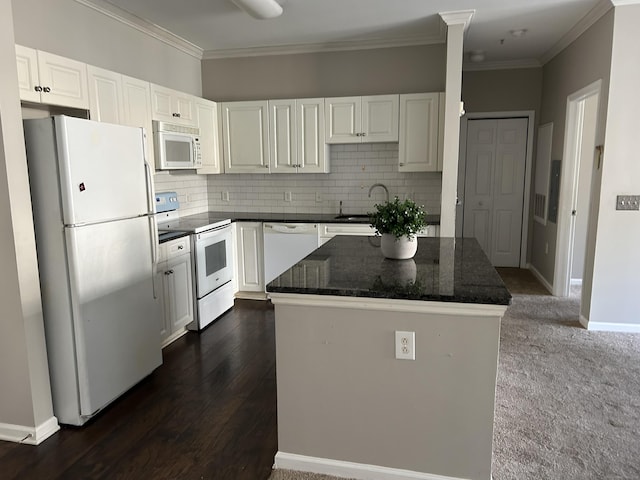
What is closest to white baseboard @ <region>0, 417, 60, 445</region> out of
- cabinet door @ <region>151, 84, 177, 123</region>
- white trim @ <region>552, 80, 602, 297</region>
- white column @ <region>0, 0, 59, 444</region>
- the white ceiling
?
white column @ <region>0, 0, 59, 444</region>

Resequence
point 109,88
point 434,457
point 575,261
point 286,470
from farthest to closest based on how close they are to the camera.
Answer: point 575,261
point 109,88
point 286,470
point 434,457

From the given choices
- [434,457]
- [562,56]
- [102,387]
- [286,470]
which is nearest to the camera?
[434,457]

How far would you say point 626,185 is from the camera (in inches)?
144

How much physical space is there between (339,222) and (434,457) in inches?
108

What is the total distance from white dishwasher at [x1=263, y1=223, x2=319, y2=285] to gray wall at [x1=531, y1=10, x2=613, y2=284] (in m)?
2.68

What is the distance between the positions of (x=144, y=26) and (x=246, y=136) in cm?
139

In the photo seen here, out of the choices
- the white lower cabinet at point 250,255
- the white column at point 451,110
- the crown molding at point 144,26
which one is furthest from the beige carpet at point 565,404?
the crown molding at point 144,26

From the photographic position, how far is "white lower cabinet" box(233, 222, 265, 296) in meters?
4.70

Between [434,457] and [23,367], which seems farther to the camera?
[23,367]

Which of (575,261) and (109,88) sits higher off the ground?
(109,88)

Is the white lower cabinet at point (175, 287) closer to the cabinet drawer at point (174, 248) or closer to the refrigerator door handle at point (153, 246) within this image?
the cabinet drawer at point (174, 248)

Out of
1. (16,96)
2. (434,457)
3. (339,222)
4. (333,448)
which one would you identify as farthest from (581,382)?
(16,96)

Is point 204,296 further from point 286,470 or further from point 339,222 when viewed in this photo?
point 286,470

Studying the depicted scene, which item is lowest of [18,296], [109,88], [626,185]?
[18,296]
